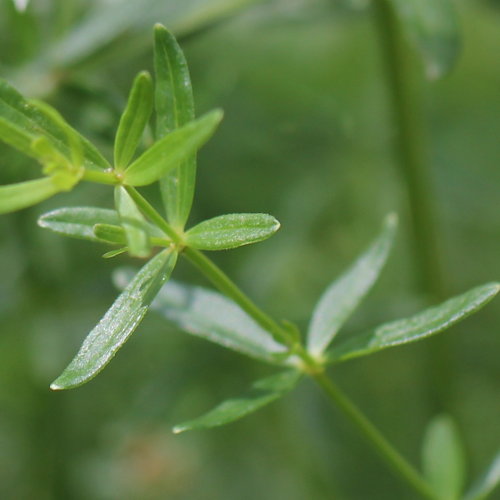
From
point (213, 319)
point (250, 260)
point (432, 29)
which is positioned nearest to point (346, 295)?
point (213, 319)

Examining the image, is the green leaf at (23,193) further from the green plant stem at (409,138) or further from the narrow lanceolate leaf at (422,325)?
the green plant stem at (409,138)

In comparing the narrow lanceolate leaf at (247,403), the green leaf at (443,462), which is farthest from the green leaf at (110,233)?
the green leaf at (443,462)

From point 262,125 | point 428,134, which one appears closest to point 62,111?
point 262,125

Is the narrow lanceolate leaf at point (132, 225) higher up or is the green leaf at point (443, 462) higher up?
the narrow lanceolate leaf at point (132, 225)

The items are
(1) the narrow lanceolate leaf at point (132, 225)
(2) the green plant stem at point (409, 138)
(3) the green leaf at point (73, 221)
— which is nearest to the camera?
(1) the narrow lanceolate leaf at point (132, 225)

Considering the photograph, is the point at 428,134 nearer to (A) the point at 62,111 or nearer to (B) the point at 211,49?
(B) the point at 211,49

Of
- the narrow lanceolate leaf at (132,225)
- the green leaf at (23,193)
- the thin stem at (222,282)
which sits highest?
the green leaf at (23,193)

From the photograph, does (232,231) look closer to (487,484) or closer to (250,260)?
(487,484)

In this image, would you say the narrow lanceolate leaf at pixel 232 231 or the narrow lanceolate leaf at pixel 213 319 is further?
the narrow lanceolate leaf at pixel 213 319
